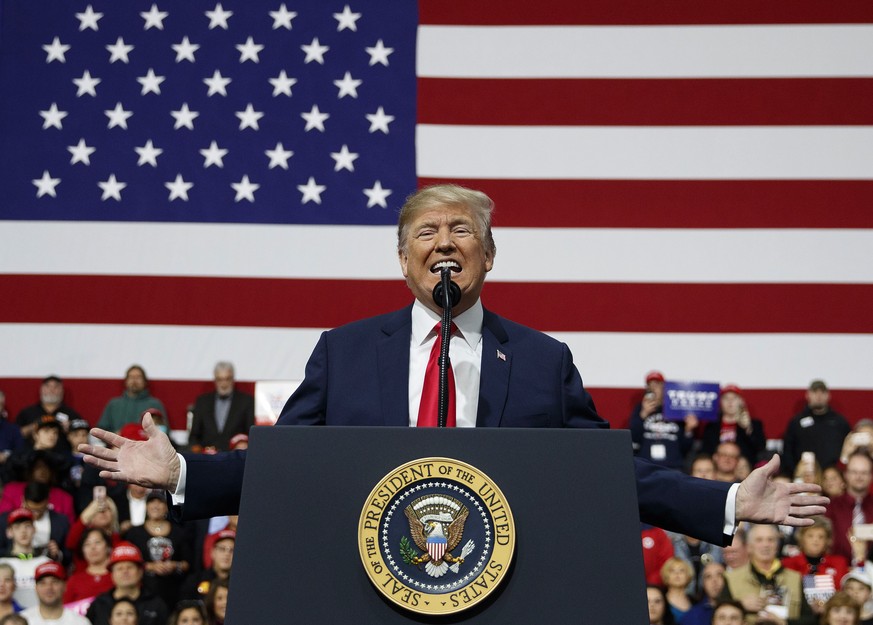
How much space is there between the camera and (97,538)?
22.9 feet

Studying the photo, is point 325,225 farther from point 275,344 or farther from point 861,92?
point 861,92

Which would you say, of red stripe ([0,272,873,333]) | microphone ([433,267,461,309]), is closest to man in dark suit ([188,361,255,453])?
red stripe ([0,272,873,333])

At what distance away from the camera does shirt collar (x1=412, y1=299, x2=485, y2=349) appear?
85.3 inches

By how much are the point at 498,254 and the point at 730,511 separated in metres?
8.04

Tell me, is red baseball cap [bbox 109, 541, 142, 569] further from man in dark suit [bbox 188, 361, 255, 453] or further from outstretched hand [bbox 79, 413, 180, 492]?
outstretched hand [bbox 79, 413, 180, 492]

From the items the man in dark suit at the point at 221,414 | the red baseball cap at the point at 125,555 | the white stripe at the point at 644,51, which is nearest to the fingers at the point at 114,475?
the red baseball cap at the point at 125,555

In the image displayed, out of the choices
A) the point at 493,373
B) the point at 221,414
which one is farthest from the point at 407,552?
the point at 221,414

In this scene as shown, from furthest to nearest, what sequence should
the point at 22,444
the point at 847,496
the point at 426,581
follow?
Answer: the point at 22,444
the point at 847,496
the point at 426,581

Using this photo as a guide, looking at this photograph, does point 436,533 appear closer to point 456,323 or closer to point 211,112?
point 456,323

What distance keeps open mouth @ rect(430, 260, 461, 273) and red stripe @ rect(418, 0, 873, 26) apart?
847 cm

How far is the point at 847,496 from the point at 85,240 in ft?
21.2

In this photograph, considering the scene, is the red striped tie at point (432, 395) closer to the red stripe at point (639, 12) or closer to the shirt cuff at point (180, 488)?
the shirt cuff at point (180, 488)

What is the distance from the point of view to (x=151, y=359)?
33.0 ft

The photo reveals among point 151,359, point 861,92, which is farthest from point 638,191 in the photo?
point 151,359
